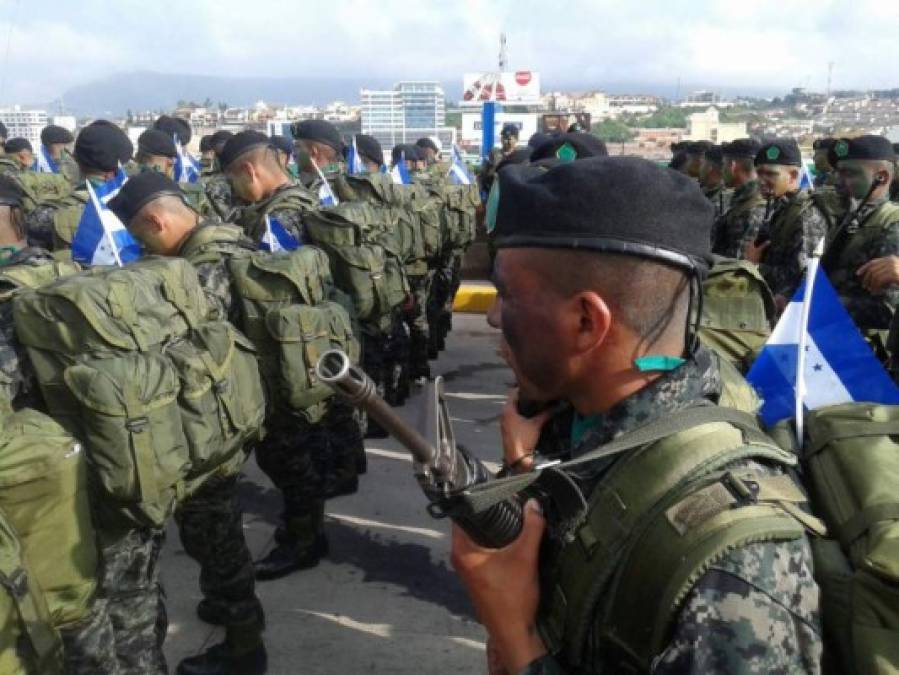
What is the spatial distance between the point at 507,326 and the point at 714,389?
37cm

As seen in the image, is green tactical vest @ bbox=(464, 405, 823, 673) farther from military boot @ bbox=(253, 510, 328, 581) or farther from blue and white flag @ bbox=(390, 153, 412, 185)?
blue and white flag @ bbox=(390, 153, 412, 185)

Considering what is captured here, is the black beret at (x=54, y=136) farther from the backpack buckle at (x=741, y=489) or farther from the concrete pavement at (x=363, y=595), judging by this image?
the backpack buckle at (x=741, y=489)

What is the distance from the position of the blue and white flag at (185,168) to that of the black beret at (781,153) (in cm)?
600

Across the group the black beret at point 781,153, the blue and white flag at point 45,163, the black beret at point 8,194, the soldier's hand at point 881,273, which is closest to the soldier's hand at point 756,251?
the black beret at point 781,153

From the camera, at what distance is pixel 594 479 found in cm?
122

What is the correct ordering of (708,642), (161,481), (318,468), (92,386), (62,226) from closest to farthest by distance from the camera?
(708,642)
(92,386)
(161,481)
(318,468)
(62,226)

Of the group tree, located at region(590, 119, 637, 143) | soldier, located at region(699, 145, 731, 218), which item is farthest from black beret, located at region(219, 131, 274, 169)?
tree, located at region(590, 119, 637, 143)

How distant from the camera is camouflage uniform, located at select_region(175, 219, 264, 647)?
3.20 meters

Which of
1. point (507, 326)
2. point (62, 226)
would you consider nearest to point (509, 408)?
point (507, 326)

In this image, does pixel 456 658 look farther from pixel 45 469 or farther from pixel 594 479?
pixel 594 479

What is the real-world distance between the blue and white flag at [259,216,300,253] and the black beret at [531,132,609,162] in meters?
1.47

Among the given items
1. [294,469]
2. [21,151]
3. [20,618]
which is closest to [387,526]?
[294,469]

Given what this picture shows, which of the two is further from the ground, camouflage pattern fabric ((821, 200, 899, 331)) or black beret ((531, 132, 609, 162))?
black beret ((531, 132, 609, 162))

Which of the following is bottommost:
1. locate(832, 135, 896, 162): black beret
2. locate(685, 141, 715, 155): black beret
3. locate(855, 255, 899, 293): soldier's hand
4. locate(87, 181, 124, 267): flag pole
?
locate(855, 255, 899, 293): soldier's hand
